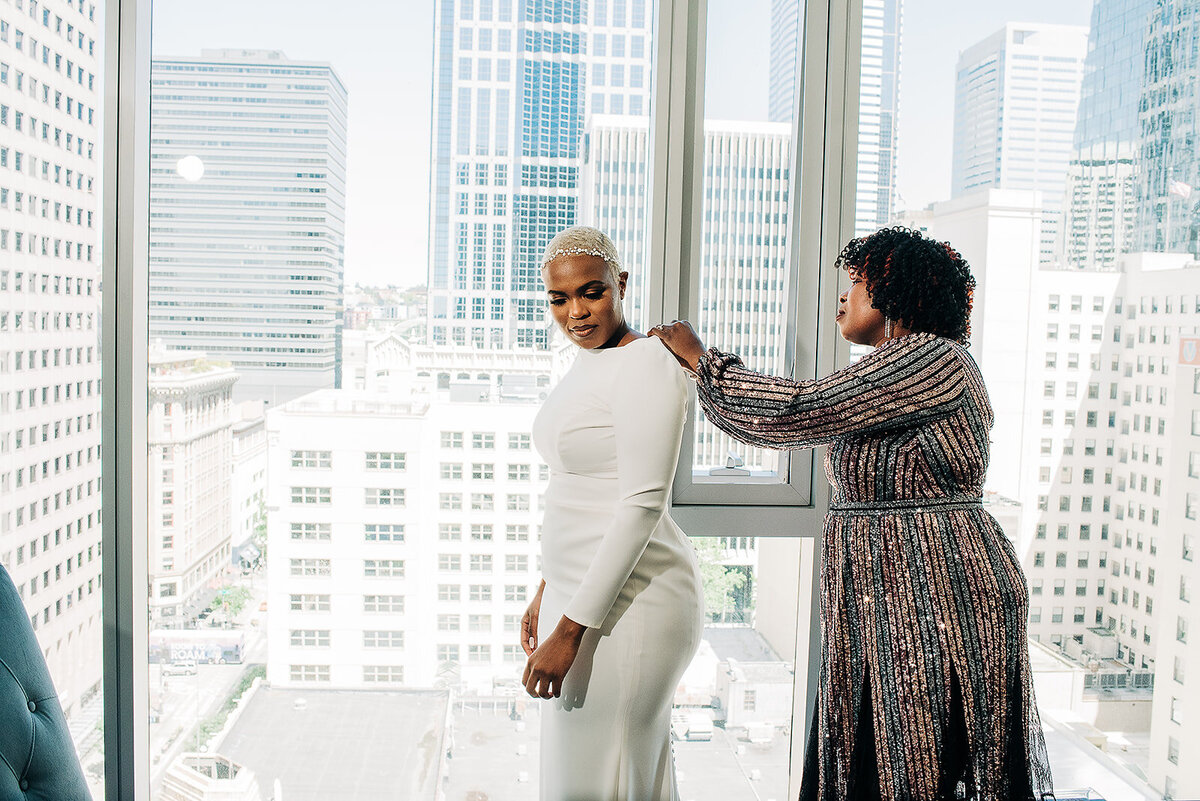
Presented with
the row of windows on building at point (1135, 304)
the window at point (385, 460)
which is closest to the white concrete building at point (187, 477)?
the window at point (385, 460)

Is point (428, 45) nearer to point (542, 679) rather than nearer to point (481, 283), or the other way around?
point (481, 283)

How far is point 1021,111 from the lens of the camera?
2.14 meters

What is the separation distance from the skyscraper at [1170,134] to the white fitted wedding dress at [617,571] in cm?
154

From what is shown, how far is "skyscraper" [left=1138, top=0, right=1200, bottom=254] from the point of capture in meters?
2.11

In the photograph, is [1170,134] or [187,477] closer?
[187,477]

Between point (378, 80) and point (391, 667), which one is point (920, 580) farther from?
point (378, 80)

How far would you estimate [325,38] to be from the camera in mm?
1965

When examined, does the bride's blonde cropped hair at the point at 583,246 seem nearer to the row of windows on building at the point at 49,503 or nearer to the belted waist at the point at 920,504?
the belted waist at the point at 920,504

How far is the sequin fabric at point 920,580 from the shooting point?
52.7 inches

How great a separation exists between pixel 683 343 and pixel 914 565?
547mm

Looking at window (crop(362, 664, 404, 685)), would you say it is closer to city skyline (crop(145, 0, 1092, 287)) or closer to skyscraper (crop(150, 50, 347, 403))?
skyscraper (crop(150, 50, 347, 403))

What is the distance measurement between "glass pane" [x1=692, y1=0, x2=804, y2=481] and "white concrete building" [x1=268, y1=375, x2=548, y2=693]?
0.52 metres

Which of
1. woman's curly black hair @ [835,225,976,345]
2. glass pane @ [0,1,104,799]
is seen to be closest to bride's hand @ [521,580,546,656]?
woman's curly black hair @ [835,225,976,345]

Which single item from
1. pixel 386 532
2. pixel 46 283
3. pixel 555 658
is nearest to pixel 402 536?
pixel 386 532
